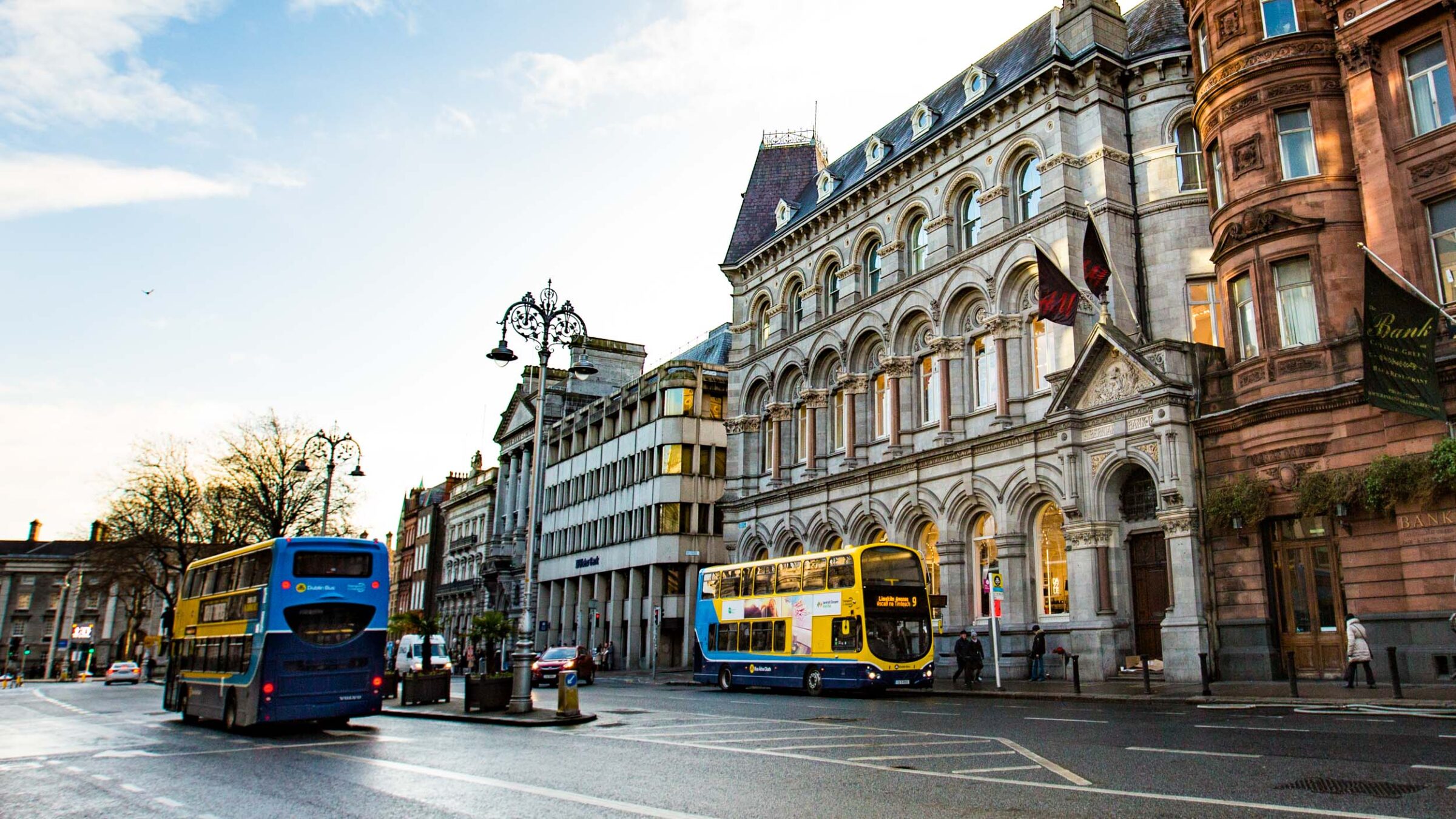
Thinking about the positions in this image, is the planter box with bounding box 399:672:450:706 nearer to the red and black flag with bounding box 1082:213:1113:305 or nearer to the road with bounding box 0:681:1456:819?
the road with bounding box 0:681:1456:819

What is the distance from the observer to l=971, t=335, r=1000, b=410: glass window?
31.8 m

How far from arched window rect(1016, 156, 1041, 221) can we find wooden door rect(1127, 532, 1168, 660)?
1060 cm

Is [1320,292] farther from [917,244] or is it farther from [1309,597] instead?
[917,244]

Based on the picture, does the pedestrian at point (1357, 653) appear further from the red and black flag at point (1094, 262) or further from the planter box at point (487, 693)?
the planter box at point (487, 693)

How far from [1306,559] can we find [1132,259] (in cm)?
1000

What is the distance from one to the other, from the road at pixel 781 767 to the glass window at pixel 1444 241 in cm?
1011

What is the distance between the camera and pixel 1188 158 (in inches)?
1145

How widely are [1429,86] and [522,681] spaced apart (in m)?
22.7

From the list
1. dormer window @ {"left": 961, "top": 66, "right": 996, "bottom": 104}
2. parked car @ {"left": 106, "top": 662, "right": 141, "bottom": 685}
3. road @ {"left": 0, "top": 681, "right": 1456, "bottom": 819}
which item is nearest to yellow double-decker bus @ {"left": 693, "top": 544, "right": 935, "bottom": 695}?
road @ {"left": 0, "top": 681, "right": 1456, "bottom": 819}

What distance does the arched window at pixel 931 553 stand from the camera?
3344cm

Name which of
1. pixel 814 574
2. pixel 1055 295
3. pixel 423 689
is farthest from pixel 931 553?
pixel 423 689

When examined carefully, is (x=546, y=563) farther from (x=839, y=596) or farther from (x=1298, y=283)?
(x=1298, y=283)

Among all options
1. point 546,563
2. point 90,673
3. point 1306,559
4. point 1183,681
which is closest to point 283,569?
point 1183,681

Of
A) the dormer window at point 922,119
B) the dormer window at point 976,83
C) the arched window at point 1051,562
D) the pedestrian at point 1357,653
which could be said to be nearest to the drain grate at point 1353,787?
the pedestrian at point 1357,653
